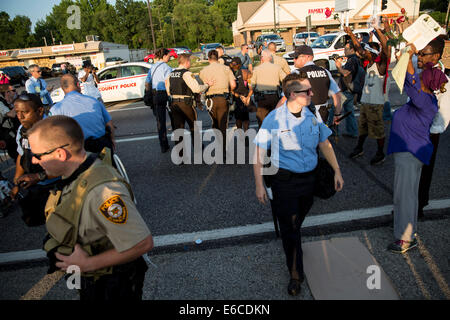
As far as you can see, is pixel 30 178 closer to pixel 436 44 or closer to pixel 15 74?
pixel 436 44

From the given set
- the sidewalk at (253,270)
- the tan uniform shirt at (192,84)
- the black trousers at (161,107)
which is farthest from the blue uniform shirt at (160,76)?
the sidewalk at (253,270)

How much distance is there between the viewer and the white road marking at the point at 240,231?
3.68 m

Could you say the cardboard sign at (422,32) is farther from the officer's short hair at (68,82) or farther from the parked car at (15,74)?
the parked car at (15,74)

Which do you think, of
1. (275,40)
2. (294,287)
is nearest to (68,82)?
(294,287)

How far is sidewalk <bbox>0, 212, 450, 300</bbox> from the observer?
9.07 ft

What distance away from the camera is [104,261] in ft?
5.33

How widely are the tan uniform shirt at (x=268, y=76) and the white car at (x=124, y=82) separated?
26.4ft

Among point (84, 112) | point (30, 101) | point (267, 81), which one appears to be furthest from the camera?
point (267, 81)

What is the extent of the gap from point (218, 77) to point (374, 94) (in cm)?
287

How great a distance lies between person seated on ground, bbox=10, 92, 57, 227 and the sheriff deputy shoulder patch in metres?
0.55

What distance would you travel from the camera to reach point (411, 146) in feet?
9.88

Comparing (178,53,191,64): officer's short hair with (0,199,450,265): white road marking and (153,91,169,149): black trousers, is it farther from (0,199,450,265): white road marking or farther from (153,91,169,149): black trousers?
(0,199,450,265): white road marking

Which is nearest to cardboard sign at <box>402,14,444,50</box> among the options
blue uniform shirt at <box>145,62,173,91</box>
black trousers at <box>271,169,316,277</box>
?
black trousers at <box>271,169,316,277</box>
